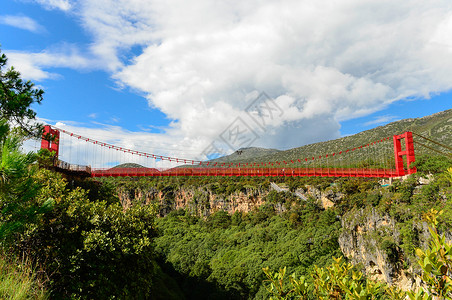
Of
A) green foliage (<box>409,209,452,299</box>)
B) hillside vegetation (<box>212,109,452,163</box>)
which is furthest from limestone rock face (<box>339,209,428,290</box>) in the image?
hillside vegetation (<box>212,109,452,163</box>)

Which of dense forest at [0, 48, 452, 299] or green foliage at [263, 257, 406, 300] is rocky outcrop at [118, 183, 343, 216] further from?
green foliage at [263, 257, 406, 300]

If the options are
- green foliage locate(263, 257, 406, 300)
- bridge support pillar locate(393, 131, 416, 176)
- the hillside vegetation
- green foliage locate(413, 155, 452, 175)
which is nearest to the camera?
green foliage locate(263, 257, 406, 300)

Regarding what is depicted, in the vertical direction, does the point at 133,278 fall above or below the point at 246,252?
above

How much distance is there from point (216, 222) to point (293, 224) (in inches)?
911

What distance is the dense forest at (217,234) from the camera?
3780 mm

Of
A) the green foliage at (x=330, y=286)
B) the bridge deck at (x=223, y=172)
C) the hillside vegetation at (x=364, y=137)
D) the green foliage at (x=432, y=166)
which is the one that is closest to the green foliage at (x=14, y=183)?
the green foliage at (x=330, y=286)

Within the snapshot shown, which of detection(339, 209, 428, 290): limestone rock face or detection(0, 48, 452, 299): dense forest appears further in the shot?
detection(339, 209, 428, 290): limestone rock face

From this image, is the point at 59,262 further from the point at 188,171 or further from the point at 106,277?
the point at 188,171

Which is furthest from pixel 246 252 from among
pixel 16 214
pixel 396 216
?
pixel 16 214

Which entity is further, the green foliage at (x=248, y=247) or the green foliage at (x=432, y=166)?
the green foliage at (x=248, y=247)

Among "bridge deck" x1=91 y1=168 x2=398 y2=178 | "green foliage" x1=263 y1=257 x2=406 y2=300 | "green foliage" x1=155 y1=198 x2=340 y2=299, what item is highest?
"bridge deck" x1=91 y1=168 x2=398 y2=178

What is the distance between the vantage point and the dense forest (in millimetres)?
3780

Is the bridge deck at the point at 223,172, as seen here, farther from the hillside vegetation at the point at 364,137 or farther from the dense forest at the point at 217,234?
the hillside vegetation at the point at 364,137

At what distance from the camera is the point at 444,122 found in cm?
7631
